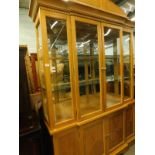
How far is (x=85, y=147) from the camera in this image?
1799mm

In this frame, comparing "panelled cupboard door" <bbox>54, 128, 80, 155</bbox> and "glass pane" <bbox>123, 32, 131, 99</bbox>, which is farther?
"glass pane" <bbox>123, 32, 131, 99</bbox>

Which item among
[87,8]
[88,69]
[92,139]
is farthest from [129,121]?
[87,8]

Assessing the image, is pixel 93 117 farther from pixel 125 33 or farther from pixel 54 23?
pixel 125 33

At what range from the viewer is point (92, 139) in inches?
73.7

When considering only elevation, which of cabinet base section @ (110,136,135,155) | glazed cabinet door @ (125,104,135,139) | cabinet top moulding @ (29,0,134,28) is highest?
cabinet top moulding @ (29,0,134,28)

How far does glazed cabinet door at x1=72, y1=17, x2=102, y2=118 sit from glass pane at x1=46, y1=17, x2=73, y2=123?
201mm

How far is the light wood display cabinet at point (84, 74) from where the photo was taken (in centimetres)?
151

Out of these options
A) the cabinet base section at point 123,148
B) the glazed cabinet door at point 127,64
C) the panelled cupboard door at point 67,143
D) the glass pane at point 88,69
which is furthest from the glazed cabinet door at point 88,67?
the cabinet base section at point 123,148

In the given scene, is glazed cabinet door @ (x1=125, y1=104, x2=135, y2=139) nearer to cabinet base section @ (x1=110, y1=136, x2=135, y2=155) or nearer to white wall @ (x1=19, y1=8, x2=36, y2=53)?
cabinet base section @ (x1=110, y1=136, x2=135, y2=155)

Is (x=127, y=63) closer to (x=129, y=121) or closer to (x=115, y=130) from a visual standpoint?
(x=129, y=121)

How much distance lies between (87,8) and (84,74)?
878 millimetres

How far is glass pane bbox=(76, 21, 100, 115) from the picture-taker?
1.96m

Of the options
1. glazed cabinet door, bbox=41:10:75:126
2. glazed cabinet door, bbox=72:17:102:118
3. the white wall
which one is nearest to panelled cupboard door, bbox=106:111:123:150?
glazed cabinet door, bbox=72:17:102:118

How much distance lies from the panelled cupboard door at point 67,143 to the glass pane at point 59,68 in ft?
0.57
